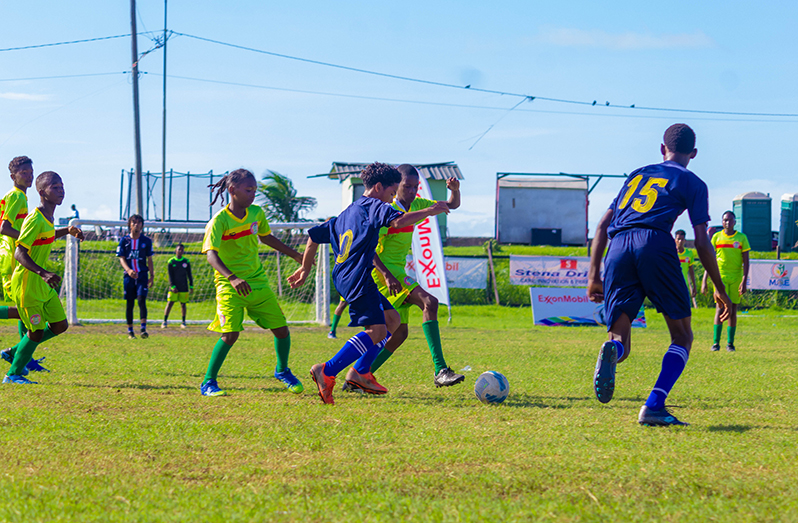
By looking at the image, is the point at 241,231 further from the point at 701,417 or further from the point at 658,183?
the point at 701,417

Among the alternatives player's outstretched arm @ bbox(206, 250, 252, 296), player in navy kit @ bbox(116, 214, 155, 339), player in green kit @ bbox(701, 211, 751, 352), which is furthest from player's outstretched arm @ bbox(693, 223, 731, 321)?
player in navy kit @ bbox(116, 214, 155, 339)

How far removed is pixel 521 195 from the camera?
31172 mm

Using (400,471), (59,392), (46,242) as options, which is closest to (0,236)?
(46,242)

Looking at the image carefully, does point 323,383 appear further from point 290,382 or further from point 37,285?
point 37,285

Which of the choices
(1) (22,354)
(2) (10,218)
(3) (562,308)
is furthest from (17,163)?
(3) (562,308)

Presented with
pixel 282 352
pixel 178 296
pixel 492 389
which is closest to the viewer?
pixel 492 389

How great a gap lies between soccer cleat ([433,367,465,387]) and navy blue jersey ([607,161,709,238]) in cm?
213

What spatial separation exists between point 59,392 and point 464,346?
640 centimetres

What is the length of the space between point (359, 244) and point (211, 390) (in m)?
1.79

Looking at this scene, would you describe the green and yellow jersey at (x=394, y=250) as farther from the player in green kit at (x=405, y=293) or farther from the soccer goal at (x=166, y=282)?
the soccer goal at (x=166, y=282)

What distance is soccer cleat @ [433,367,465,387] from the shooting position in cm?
629

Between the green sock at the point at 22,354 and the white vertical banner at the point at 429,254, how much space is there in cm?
815

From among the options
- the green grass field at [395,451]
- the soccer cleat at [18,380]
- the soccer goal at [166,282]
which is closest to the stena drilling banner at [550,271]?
the soccer goal at [166,282]

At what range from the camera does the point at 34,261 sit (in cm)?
651
